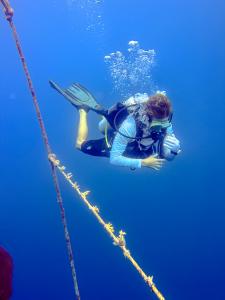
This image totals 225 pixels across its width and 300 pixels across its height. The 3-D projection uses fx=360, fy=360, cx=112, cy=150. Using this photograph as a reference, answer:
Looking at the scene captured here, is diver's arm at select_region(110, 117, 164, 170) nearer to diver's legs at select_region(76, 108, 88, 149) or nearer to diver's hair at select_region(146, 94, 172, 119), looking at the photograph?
diver's hair at select_region(146, 94, 172, 119)

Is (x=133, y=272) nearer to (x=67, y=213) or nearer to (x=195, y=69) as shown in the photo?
(x=67, y=213)

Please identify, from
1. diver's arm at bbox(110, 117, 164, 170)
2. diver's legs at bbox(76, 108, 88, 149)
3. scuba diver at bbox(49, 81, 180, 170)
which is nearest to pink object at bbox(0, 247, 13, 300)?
scuba diver at bbox(49, 81, 180, 170)

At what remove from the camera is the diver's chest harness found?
4.33 m

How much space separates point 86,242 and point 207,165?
8.83m

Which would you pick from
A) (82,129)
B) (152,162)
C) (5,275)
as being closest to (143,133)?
(152,162)

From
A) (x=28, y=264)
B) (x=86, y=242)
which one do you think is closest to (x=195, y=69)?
(x=86, y=242)

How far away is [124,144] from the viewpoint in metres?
4.50

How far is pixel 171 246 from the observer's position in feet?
68.9

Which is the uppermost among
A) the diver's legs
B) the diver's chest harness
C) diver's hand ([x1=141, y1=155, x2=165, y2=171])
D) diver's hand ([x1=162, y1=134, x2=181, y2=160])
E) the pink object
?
the diver's legs

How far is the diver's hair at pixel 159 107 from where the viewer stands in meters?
4.18

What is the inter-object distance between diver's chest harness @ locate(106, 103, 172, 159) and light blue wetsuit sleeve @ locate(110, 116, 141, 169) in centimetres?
6

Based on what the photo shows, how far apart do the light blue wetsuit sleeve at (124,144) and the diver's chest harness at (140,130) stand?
56 mm

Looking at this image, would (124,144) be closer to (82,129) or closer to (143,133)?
(143,133)

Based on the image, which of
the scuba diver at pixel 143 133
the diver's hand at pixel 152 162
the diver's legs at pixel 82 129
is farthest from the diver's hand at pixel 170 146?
the diver's legs at pixel 82 129
